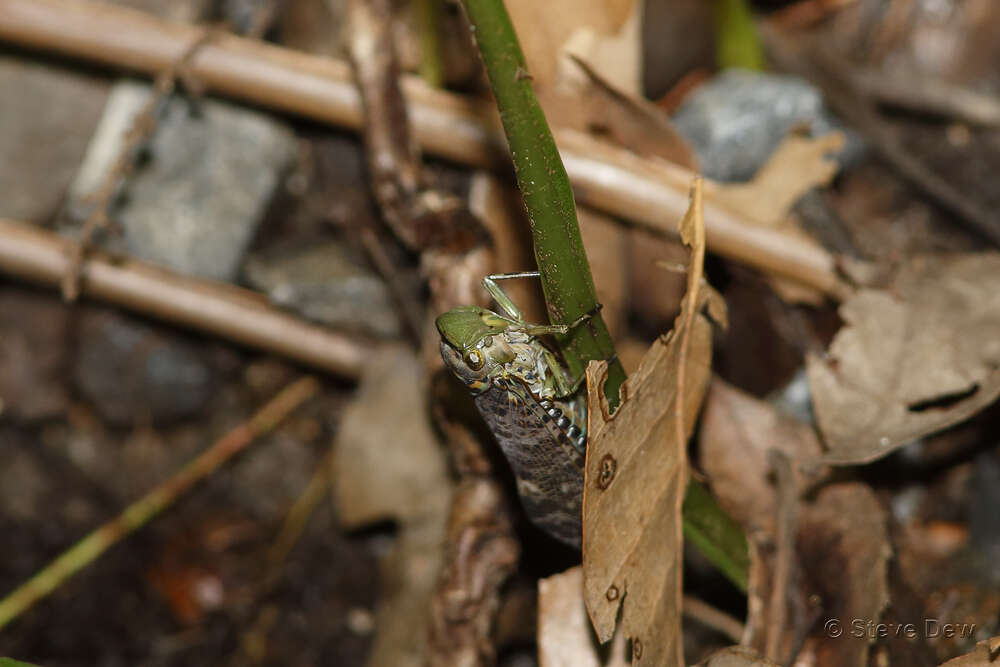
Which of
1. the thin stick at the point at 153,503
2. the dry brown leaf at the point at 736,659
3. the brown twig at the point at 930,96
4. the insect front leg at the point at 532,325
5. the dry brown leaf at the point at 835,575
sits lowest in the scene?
the thin stick at the point at 153,503

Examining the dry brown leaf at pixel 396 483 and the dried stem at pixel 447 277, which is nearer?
the dried stem at pixel 447 277

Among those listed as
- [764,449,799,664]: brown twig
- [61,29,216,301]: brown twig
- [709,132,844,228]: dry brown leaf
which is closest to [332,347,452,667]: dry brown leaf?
[61,29,216,301]: brown twig

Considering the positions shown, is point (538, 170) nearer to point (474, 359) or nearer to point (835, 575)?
point (474, 359)

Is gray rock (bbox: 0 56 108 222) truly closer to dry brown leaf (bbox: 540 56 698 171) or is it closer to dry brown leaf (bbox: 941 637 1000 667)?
dry brown leaf (bbox: 540 56 698 171)

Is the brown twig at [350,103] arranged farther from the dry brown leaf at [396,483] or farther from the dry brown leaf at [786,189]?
the dry brown leaf at [396,483]

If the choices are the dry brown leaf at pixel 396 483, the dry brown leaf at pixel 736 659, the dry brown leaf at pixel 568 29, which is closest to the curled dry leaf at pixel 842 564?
the dry brown leaf at pixel 736 659


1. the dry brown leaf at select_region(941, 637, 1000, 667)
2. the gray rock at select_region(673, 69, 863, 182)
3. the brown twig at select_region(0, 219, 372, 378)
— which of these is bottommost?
the brown twig at select_region(0, 219, 372, 378)
